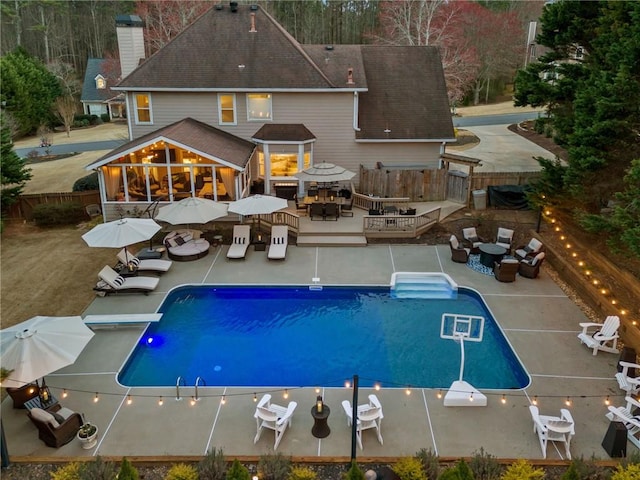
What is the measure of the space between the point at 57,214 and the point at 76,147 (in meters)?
18.9

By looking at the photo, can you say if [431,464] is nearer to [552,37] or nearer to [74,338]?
[74,338]

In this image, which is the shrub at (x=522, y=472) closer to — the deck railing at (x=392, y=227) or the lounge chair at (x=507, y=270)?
the lounge chair at (x=507, y=270)

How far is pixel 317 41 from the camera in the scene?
58.6 meters

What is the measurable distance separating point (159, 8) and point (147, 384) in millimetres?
34654

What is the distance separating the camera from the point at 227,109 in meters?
22.7

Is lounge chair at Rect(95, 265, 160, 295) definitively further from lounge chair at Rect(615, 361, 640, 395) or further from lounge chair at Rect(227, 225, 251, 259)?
lounge chair at Rect(615, 361, 640, 395)

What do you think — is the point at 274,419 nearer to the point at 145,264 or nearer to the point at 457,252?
the point at 145,264

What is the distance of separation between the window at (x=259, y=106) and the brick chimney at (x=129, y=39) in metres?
7.13

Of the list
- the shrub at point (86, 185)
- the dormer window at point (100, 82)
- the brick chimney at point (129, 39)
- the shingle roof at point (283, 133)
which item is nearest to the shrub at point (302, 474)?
the shingle roof at point (283, 133)

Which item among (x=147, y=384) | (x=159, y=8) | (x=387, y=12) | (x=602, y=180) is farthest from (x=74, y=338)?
(x=387, y=12)

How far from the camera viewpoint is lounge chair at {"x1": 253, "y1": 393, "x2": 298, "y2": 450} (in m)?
9.33

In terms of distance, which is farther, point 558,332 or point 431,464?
point 558,332

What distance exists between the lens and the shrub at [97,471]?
26.4 feet

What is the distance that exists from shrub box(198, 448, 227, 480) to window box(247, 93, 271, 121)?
17075 millimetres
